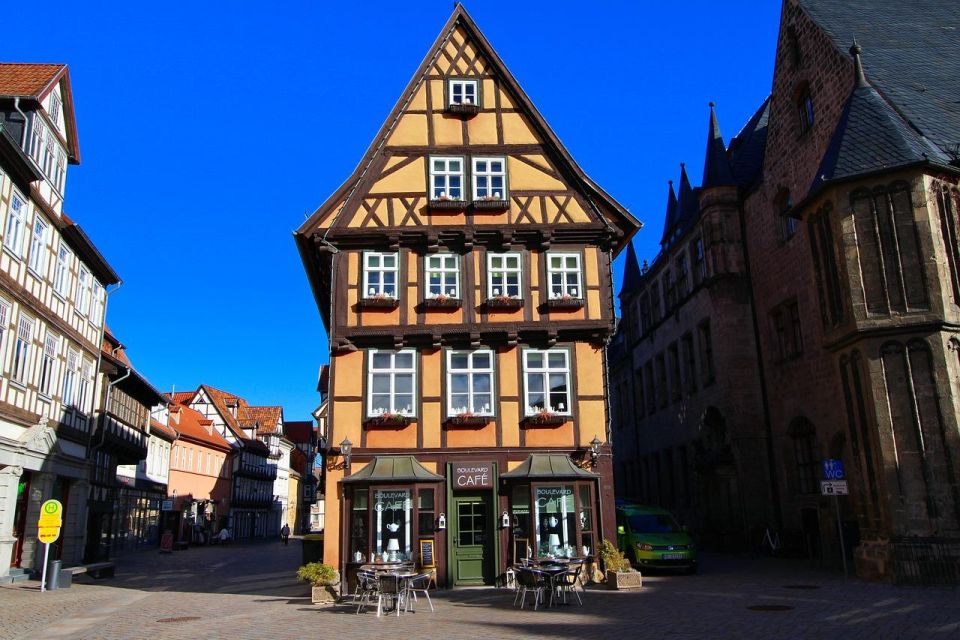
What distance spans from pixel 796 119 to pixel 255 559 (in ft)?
95.9

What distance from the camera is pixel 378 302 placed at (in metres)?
20.6

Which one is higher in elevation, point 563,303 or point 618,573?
point 563,303

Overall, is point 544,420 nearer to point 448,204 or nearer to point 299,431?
point 448,204

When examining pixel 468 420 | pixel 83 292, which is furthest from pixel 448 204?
pixel 83 292

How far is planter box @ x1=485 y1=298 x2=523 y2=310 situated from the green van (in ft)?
24.1

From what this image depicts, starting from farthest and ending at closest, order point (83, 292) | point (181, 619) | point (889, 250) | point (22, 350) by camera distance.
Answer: point (83, 292) < point (22, 350) < point (889, 250) < point (181, 619)

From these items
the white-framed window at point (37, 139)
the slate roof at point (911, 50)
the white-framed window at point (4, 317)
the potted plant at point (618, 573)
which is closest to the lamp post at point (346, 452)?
the potted plant at point (618, 573)

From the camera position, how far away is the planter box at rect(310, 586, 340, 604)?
1727cm

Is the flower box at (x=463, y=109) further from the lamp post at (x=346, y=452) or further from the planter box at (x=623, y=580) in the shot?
the planter box at (x=623, y=580)

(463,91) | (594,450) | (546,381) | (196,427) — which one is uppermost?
(463,91)

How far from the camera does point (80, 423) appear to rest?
28.4 metres

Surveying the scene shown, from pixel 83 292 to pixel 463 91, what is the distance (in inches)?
620

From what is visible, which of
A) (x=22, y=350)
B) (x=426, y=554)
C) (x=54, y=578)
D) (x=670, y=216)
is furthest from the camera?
(x=670, y=216)

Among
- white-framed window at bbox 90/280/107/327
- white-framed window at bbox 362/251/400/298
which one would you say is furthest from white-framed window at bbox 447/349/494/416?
white-framed window at bbox 90/280/107/327
